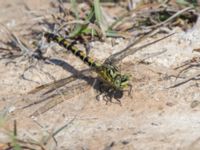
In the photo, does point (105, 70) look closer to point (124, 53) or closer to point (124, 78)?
point (124, 78)

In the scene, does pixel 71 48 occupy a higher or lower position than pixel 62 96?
higher

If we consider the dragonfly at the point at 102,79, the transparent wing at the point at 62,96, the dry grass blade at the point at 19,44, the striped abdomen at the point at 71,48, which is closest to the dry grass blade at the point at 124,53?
the dragonfly at the point at 102,79

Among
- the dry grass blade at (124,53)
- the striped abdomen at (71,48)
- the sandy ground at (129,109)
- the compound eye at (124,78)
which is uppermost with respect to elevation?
the striped abdomen at (71,48)

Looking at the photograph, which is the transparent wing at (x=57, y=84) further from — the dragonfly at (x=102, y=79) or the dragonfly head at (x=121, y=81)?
the dragonfly head at (x=121, y=81)

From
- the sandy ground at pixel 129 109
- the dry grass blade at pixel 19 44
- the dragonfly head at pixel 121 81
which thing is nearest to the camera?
the sandy ground at pixel 129 109

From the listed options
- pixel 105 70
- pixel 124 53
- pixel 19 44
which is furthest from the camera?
pixel 19 44

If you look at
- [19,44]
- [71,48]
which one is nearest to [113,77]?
[71,48]

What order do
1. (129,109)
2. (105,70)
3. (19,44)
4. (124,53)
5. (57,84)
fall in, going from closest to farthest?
(129,109) → (105,70) → (57,84) → (124,53) → (19,44)
